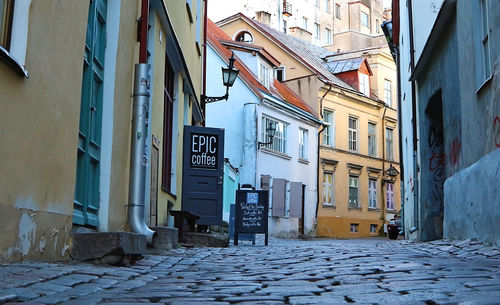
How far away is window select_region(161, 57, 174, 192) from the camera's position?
12945 mm

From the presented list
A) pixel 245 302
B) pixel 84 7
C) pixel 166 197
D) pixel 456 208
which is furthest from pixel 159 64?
pixel 245 302

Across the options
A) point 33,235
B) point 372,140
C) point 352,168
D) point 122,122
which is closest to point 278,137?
point 352,168

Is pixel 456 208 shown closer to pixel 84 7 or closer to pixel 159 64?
pixel 159 64

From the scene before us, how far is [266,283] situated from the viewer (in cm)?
509

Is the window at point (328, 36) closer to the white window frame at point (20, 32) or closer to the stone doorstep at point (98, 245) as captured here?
the stone doorstep at point (98, 245)

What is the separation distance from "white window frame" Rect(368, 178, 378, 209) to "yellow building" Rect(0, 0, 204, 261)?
84.7ft

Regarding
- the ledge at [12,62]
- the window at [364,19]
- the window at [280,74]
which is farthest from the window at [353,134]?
the window at [364,19]

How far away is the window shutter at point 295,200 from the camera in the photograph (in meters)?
27.7

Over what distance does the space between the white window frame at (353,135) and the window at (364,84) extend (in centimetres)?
185

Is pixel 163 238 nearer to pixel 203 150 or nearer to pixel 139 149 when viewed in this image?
pixel 139 149

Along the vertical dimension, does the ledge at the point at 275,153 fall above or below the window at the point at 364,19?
below

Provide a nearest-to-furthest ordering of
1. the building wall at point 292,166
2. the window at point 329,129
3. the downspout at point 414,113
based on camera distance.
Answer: the downspout at point 414,113, the building wall at point 292,166, the window at point 329,129

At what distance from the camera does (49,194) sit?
567 cm

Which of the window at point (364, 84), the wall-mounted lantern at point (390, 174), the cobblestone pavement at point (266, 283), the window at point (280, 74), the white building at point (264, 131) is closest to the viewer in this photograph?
the cobblestone pavement at point (266, 283)
